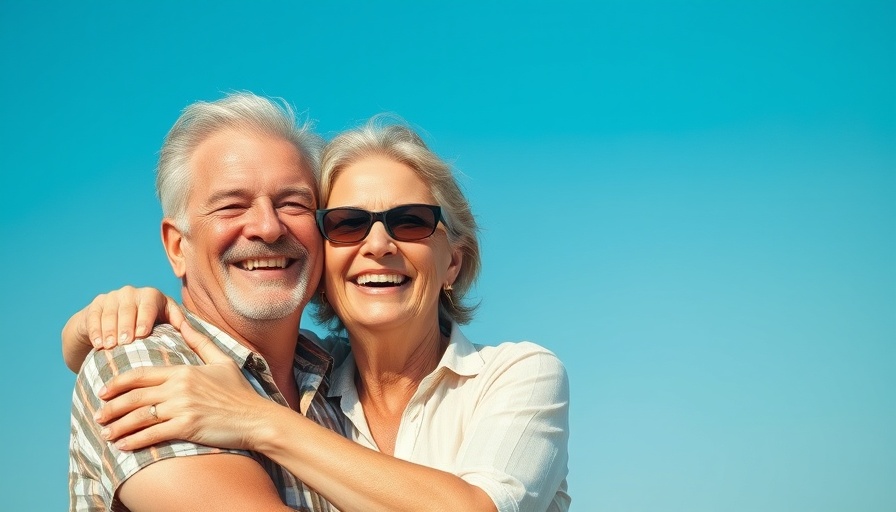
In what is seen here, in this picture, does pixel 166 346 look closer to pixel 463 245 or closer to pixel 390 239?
pixel 390 239

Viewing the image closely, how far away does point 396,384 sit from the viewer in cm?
589

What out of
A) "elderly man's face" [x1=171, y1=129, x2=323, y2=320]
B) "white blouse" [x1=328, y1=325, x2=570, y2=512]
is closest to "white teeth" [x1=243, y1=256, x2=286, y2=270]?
"elderly man's face" [x1=171, y1=129, x2=323, y2=320]

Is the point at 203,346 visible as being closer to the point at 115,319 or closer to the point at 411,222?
A: the point at 115,319

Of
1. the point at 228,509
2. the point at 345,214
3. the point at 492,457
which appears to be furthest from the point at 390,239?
the point at 228,509

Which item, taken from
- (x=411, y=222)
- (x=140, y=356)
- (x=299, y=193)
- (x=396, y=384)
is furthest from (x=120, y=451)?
(x=411, y=222)

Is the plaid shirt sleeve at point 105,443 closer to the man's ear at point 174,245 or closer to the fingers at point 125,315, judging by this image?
the fingers at point 125,315

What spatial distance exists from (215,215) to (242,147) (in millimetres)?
454

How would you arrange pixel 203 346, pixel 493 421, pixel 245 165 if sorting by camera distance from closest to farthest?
pixel 203 346 < pixel 493 421 < pixel 245 165

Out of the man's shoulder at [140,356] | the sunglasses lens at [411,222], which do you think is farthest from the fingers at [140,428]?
the sunglasses lens at [411,222]

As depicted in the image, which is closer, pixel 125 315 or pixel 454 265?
pixel 125 315

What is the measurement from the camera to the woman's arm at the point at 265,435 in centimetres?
400

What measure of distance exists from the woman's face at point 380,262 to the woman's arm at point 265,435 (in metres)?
1.48

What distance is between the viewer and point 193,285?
5.44 m

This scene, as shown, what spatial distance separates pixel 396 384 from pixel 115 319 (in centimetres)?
201
